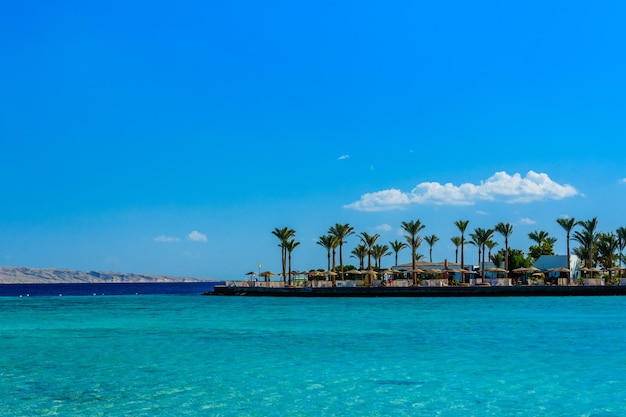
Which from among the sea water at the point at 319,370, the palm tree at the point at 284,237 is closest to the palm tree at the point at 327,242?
the palm tree at the point at 284,237

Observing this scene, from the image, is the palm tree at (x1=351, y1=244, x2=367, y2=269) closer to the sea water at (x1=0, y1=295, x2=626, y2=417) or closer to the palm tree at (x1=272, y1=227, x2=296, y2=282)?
the palm tree at (x1=272, y1=227, x2=296, y2=282)

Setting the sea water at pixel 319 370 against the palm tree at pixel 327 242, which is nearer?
the sea water at pixel 319 370

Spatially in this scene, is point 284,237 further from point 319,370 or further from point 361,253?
point 319,370

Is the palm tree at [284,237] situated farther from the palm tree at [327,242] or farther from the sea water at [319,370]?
the sea water at [319,370]

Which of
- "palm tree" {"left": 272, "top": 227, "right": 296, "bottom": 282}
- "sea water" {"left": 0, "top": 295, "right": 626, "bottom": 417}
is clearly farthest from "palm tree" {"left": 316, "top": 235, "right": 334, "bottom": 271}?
"sea water" {"left": 0, "top": 295, "right": 626, "bottom": 417}

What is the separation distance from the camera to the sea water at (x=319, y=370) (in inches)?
656

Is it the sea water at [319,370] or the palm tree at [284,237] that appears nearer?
the sea water at [319,370]

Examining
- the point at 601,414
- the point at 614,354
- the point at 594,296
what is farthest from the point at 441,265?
the point at 601,414

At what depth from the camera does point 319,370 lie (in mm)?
22344

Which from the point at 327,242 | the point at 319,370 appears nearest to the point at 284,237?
the point at 327,242

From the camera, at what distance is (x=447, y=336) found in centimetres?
3316

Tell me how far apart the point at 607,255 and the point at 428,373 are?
9317cm

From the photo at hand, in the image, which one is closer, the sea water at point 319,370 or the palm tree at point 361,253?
the sea water at point 319,370

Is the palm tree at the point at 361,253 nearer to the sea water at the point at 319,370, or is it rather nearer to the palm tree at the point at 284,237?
the palm tree at the point at 284,237
